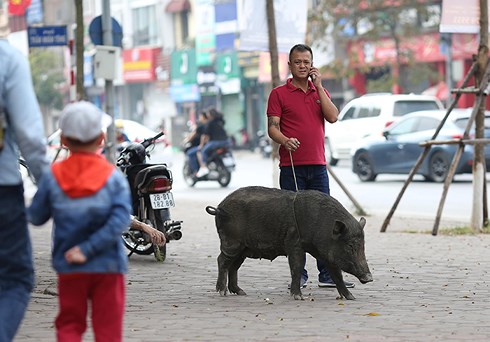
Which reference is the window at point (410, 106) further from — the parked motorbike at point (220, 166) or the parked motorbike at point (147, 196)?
the parked motorbike at point (147, 196)

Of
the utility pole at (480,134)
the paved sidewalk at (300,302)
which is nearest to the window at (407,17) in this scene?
the utility pole at (480,134)

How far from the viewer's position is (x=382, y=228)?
53.1 feet

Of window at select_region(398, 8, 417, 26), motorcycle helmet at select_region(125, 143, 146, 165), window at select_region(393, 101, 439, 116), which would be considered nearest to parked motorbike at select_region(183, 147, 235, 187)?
window at select_region(393, 101, 439, 116)

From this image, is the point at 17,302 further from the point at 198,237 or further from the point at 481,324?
the point at 198,237

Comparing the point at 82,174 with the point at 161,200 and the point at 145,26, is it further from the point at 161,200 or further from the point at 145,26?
the point at 145,26

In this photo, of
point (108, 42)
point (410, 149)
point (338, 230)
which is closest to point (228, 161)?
point (410, 149)

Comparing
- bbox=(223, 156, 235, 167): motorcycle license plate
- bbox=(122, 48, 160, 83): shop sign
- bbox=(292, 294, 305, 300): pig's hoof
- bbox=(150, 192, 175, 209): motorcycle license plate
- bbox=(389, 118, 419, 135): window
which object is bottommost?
bbox=(122, 48, 160, 83): shop sign

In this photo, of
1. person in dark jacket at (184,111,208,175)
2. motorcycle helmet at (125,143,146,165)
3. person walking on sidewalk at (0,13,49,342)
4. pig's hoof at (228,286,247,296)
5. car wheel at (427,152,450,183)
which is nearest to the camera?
person walking on sidewalk at (0,13,49,342)

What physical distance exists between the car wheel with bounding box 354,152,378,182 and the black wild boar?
19.2m

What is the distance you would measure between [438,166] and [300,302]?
18.2m

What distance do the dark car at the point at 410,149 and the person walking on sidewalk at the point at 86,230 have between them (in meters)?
21.2

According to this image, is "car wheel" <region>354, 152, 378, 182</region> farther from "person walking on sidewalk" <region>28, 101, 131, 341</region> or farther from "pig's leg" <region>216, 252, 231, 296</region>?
"person walking on sidewalk" <region>28, 101, 131, 341</region>

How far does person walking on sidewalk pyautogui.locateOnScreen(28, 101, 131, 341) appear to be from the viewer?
→ 5.89 meters

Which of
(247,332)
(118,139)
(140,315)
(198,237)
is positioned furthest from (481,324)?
(118,139)
